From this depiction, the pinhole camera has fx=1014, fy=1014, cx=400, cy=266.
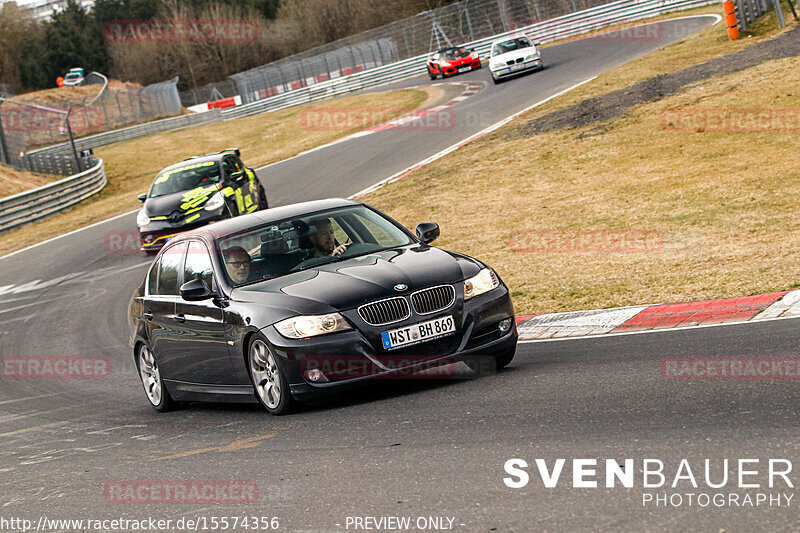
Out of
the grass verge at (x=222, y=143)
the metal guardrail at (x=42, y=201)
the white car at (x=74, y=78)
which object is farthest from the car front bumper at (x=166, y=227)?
the white car at (x=74, y=78)

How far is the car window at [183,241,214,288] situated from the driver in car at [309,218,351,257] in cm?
88

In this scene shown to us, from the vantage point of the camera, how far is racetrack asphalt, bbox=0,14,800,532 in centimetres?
474

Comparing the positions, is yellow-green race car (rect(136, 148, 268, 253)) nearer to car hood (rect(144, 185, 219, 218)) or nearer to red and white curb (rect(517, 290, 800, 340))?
car hood (rect(144, 185, 219, 218))

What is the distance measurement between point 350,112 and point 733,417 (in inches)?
1598

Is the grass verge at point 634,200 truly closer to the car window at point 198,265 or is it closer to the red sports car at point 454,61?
the car window at point 198,265

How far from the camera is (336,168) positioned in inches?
1136

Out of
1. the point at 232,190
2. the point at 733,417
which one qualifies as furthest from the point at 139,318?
the point at 232,190

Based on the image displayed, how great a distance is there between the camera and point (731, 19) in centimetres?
3022

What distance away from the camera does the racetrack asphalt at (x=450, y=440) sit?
474cm

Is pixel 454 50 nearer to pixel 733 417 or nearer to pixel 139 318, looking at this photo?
pixel 139 318

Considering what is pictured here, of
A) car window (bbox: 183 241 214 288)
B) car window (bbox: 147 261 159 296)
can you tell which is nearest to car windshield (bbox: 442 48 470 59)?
car window (bbox: 147 261 159 296)

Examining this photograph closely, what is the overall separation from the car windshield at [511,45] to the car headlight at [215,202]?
21894mm

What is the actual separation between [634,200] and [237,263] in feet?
32.5

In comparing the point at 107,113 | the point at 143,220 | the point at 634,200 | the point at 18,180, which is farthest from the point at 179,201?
the point at 107,113
